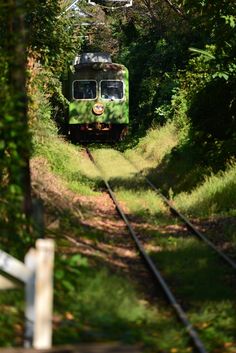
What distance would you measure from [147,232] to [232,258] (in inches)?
102

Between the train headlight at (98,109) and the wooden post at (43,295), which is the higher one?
the train headlight at (98,109)

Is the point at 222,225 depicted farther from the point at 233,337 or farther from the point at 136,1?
the point at 136,1

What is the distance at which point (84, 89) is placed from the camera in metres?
30.8

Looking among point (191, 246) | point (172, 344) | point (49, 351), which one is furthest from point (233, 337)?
point (191, 246)

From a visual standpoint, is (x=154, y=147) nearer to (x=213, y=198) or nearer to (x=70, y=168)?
(x=70, y=168)

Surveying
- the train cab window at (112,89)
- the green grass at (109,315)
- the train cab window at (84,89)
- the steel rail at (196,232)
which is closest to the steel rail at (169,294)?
the green grass at (109,315)

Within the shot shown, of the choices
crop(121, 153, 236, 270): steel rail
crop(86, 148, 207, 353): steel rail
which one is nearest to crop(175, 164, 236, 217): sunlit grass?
crop(121, 153, 236, 270): steel rail

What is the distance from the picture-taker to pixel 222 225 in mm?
12570

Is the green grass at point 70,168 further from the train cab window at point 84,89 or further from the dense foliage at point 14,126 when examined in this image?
the train cab window at point 84,89

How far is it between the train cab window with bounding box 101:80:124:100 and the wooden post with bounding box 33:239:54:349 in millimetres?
26751

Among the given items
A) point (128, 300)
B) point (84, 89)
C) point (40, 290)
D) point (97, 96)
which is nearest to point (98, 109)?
point (97, 96)

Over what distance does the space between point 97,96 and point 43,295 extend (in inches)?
1051

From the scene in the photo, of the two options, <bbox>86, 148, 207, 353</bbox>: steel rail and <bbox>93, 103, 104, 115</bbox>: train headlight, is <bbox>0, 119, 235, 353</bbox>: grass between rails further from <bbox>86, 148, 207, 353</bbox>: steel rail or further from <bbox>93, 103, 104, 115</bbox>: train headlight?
<bbox>93, 103, 104, 115</bbox>: train headlight

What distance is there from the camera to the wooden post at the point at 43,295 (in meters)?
4.55
